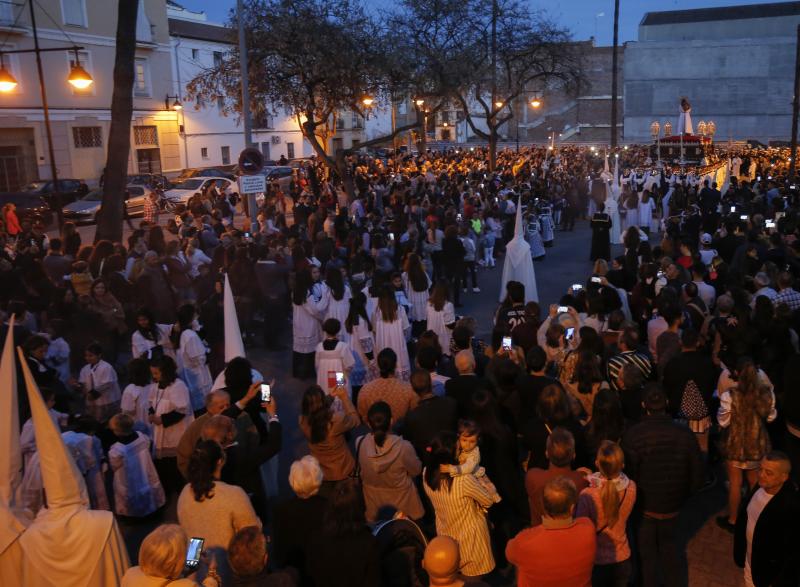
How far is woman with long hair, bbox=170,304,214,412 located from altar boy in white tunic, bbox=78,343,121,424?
2.19 feet

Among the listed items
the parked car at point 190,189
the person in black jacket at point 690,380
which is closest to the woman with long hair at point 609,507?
the person in black jacket at point 690,380

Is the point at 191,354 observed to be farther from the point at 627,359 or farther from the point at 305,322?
the point at 627,359

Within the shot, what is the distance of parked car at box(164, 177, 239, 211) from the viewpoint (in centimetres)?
2502

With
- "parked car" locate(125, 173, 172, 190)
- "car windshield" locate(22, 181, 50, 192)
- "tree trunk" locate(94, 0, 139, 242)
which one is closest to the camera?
"tree trunk" locate(94, 0, 139, 242)

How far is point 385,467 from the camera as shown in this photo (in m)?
4.69

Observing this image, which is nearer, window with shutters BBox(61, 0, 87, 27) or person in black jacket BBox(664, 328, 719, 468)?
person in black jacket BBox(664, 328, 719, 468)

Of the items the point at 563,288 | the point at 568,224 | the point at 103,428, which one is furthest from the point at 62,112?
the point at 103,428

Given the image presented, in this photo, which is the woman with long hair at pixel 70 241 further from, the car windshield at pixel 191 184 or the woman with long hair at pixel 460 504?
the car windshield at pixel 191 184

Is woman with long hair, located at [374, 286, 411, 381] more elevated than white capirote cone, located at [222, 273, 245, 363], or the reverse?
white capirote cone, located at [222, 273, 245, 363]

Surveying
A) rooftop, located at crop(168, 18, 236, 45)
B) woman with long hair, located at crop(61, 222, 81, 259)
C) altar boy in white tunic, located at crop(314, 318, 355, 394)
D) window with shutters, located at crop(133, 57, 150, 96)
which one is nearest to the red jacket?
altar boy in white tunic, located at crop(314, 318, 355, 394)

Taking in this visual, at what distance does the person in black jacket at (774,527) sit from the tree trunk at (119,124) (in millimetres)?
12609

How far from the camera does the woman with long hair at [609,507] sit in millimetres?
4035

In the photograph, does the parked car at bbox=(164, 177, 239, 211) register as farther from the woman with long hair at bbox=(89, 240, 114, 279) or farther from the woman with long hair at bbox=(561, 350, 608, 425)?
the woman with long hair at bbox=(561, 350, 608, 425)

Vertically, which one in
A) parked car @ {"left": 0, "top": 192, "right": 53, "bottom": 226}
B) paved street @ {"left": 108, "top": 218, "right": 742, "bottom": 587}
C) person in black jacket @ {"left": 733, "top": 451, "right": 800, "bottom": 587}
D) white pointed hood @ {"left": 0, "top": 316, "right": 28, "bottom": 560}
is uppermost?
parked car @ {"left": 0, "top": 192, "right": 53, "bottom": 226}
